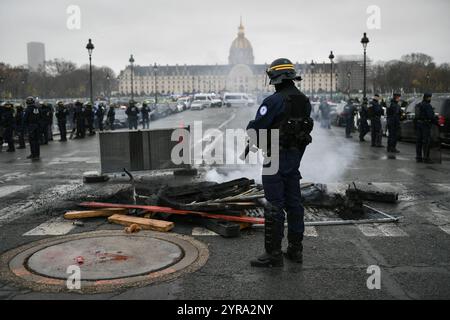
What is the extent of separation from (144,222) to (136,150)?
495cm

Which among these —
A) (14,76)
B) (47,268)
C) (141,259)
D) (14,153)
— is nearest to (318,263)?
(141,259)

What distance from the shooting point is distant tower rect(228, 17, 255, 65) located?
606 feet

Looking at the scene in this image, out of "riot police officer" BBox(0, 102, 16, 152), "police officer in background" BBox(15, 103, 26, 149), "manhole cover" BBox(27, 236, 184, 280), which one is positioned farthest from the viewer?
"police officer in background" BBox(15, 103, 26, 149)

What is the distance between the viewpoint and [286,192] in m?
5.39

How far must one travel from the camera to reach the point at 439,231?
6797 mm

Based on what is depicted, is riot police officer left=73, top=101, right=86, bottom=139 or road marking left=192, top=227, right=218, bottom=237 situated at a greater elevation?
riot police officer left=73, top=101, right=86, bottom=139

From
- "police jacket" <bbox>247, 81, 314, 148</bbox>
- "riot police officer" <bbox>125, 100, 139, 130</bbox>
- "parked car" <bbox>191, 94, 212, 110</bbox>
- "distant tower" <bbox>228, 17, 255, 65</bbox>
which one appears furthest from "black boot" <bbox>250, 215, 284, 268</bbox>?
"distant tower" <bbox>228, 17, 255, 65</bbox>

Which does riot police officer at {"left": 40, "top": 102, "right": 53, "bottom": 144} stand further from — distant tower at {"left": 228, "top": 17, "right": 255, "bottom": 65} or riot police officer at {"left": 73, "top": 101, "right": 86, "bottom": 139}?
distant tower at {"left": 228, "top": 17, "right": 255, "bottom": 65}

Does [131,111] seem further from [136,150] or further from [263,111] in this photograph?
[263,111]

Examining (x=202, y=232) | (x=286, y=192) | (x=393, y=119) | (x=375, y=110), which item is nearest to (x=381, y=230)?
(x=286, y=192)

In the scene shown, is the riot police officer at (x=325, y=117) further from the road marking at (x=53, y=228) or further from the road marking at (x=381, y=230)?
the road marking at (x=53, y=228)

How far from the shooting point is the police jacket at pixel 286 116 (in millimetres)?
5121

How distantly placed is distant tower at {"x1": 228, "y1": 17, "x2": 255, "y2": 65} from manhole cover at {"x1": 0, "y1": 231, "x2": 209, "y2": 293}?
18259 centimetres
